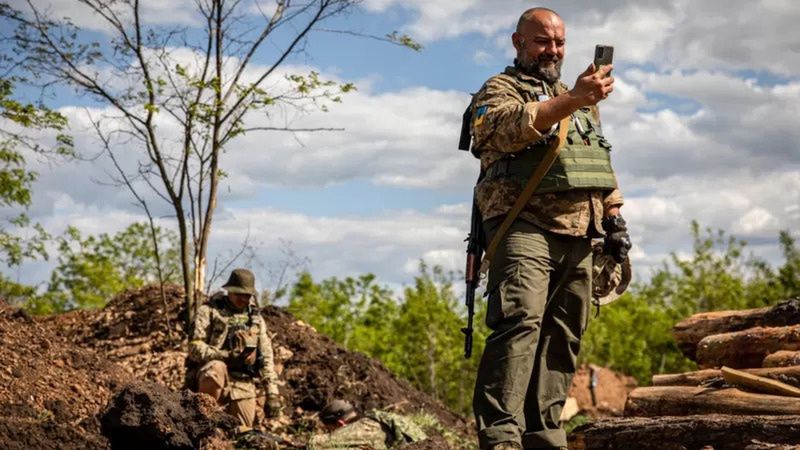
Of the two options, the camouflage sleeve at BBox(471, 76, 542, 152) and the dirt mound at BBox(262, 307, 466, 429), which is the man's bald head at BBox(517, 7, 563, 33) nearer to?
the camouflage sleeve at BBox(471, 76, 542, 152)

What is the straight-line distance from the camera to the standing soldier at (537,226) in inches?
221

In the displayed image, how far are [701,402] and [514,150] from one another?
92.2 inches

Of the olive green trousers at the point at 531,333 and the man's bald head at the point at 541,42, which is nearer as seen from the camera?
the olive green trousers at the point at 531,333

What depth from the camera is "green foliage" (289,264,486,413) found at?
19.0 m

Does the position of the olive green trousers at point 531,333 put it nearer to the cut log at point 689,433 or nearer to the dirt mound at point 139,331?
the cut log at point 689,433

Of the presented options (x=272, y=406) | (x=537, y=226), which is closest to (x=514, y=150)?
(x=537, y=226)

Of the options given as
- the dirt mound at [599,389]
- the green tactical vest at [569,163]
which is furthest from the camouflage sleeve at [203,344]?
the dirt mound at [599,389]

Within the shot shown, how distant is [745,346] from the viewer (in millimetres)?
8102

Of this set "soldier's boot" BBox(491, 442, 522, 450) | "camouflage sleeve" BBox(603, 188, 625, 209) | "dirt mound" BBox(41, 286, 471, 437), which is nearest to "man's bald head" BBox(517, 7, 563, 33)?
"camouflage sleeve" BBox(603, 188, 625, 209)

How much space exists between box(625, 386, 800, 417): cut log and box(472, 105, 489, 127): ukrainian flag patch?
242cm

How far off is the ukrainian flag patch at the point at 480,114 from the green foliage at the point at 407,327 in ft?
42.2

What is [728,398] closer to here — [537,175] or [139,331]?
[537,175]

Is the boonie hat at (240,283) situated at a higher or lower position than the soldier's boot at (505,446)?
higher

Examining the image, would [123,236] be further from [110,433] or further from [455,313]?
[110,433]
